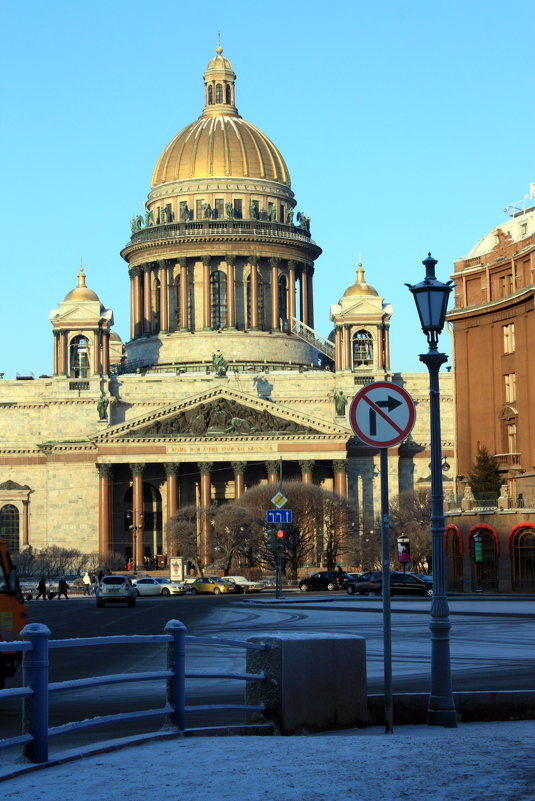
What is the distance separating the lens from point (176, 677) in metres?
15.7

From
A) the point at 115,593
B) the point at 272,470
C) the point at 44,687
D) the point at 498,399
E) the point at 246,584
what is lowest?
the point at 246,584

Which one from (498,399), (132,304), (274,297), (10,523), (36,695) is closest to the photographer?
(36,695)

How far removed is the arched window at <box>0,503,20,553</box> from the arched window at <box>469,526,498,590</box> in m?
66.2

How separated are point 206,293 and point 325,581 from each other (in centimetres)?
6511

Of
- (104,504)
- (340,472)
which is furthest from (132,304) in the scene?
(340,472)

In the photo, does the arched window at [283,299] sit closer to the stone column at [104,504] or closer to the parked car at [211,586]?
the stone column at [104,504]

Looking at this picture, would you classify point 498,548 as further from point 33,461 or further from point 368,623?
point 33,461

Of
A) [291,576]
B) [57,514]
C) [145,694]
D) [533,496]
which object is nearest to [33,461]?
[57,514]

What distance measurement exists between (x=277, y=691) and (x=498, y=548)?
→ 55801 millimetres

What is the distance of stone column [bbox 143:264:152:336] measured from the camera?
505 feet

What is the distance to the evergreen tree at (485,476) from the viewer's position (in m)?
76.9

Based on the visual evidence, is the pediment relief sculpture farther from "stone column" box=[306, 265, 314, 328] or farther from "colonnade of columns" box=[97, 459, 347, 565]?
"stone column" box=[306, 265, 314, 328]

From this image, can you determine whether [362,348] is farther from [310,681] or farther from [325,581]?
[310,681]

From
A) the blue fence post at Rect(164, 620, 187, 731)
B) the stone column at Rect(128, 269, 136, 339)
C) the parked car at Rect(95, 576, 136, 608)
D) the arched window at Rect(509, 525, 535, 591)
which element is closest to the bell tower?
the stone column at Rect(128, 269, 136, 339)
